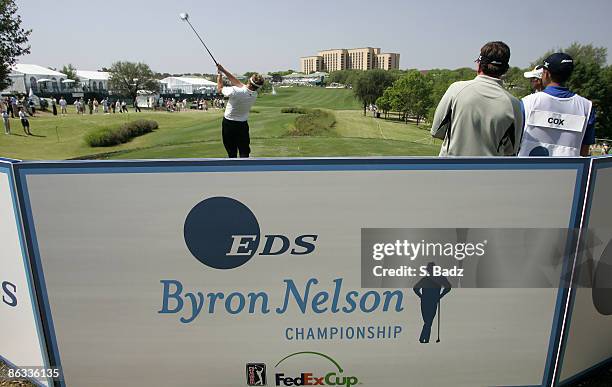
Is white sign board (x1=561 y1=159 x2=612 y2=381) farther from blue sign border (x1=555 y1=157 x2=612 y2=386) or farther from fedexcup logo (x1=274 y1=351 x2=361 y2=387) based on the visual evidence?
fedexcup logo (x1=274 y1=351 x2=361 y2=387)

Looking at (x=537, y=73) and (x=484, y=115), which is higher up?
(x=537, y=73)

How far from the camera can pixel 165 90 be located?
87.3 meters

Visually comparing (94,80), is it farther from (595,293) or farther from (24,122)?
(595,293)

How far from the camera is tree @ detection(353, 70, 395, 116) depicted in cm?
5716

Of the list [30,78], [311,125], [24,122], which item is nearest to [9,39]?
[24,122]

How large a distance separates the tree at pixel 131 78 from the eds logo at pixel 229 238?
8509cm

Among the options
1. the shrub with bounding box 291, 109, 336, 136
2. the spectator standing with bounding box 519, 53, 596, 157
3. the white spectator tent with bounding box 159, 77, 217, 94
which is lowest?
the shrub with bounding box 291, 109, 336, 136

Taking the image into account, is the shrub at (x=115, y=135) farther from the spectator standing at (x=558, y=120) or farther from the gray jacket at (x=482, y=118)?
the spectator standing at (x=558, y=120)

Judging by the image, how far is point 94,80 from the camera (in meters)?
78.8

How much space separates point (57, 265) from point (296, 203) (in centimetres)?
165

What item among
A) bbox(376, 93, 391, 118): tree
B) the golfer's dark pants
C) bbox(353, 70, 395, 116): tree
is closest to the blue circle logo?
the golfer's dark pants

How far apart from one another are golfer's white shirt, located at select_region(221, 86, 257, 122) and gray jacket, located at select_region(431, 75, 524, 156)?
3175 millimetres

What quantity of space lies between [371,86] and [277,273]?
5836 cm

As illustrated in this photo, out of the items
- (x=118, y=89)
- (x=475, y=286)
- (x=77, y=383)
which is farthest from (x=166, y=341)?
(x=118, y=89)
